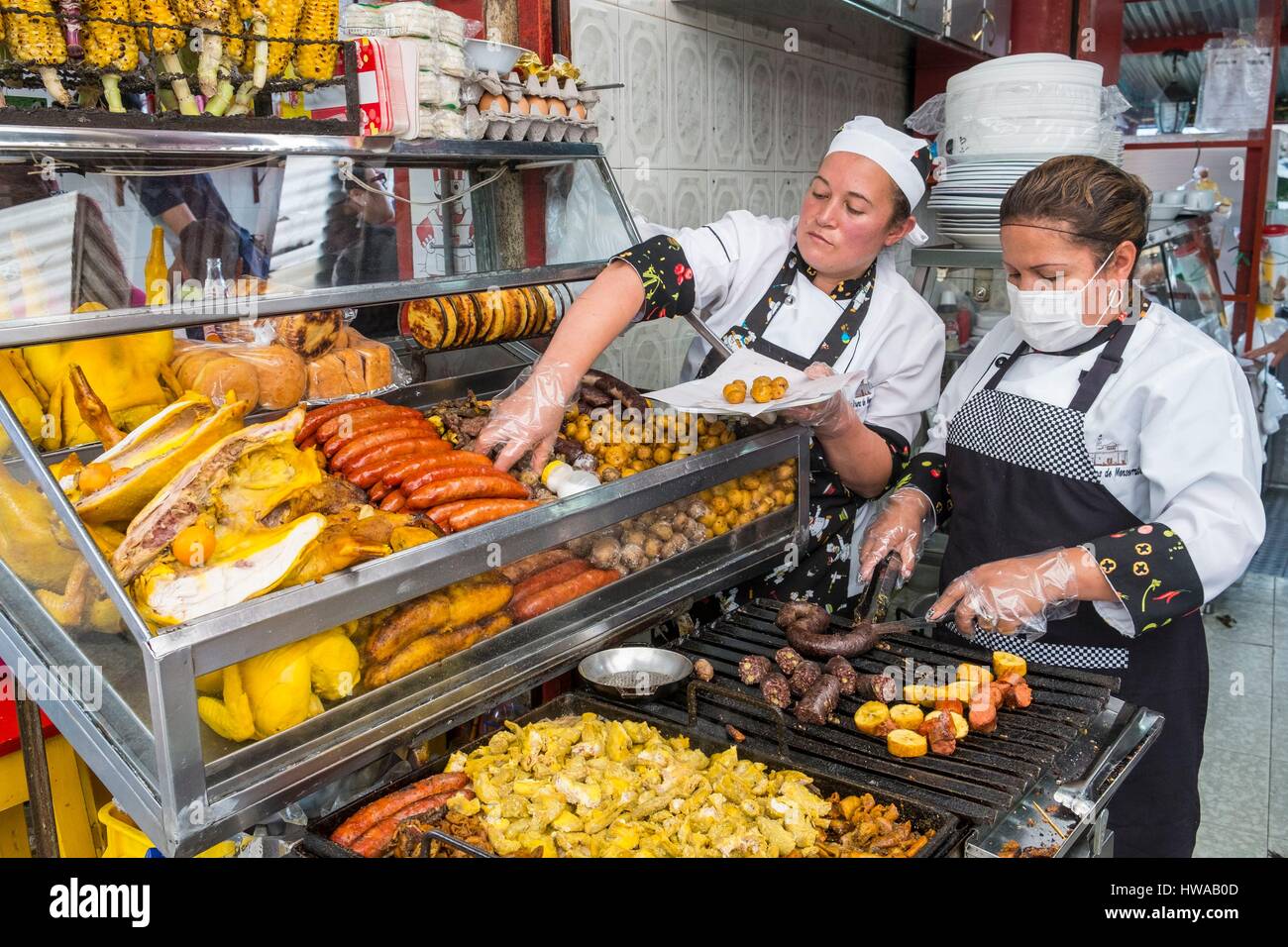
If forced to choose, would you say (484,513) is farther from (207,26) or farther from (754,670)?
(207,26)

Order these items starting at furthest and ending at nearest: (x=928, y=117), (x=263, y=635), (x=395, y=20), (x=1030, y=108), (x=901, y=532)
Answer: (x=928, y=117), (x=1030, y=108), (x=901, y=532), (x=395, y=20), (x=263, y=635)

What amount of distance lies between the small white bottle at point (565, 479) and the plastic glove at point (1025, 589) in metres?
0.78

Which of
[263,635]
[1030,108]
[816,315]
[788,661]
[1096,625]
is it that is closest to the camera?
[263,635]


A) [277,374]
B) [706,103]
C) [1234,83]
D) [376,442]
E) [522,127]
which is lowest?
[376,442]

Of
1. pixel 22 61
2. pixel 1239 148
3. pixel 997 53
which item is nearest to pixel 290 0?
pixel 22 61

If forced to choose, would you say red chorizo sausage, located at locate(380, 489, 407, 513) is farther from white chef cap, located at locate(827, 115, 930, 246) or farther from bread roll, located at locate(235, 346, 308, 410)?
white chef cap, located at locate(827, 115, 930, 246)

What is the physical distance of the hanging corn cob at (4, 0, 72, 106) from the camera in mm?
1618

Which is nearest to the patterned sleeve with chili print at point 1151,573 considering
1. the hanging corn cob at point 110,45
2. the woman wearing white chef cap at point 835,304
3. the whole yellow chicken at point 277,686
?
the woman wearing white chef cap at point 835,304

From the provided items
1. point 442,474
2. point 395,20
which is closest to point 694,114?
point 395,20

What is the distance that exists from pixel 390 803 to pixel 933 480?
166 cm

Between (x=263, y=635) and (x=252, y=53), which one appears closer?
(x=263, y=635)

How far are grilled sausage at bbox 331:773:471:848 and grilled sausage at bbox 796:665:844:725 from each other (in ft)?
1.99

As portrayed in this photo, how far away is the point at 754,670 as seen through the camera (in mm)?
1982

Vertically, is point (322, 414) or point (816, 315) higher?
point (816, 315)
